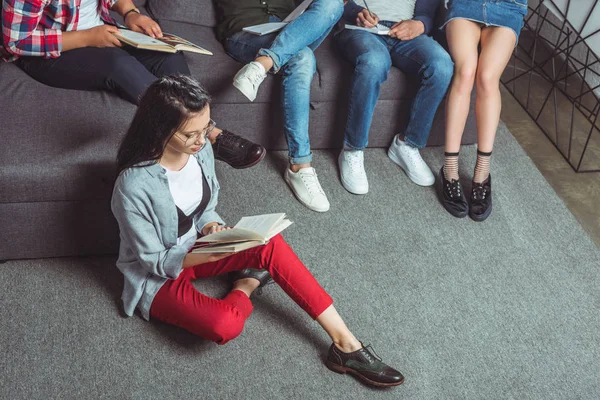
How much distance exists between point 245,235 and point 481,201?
4.11 ft

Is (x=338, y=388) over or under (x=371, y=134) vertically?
under

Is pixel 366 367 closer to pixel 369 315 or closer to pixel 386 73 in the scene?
pixel 369 315

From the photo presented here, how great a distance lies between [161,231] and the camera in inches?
74.4

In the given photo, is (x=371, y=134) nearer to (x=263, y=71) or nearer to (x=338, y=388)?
(x=263, y=71)

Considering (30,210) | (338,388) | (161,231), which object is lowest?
(338,388)

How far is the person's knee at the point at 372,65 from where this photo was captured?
100.0 inches

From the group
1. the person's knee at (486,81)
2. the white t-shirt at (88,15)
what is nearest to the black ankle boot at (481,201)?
the person's knee at (486,81)

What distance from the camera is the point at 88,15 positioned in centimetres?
244

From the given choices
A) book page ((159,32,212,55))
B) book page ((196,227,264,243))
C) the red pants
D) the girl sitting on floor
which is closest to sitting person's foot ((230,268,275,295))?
the girl sitting on floor

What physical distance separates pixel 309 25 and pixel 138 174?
1071 mm

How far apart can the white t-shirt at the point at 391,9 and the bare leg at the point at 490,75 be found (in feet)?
1.08

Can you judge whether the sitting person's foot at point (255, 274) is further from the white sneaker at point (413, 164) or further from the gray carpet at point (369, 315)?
the white sneaker at point (413, 164)

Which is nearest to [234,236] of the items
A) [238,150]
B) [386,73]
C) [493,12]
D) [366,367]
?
[366,367]

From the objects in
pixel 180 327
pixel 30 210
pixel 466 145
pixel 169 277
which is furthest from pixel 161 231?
pixel 466 145
